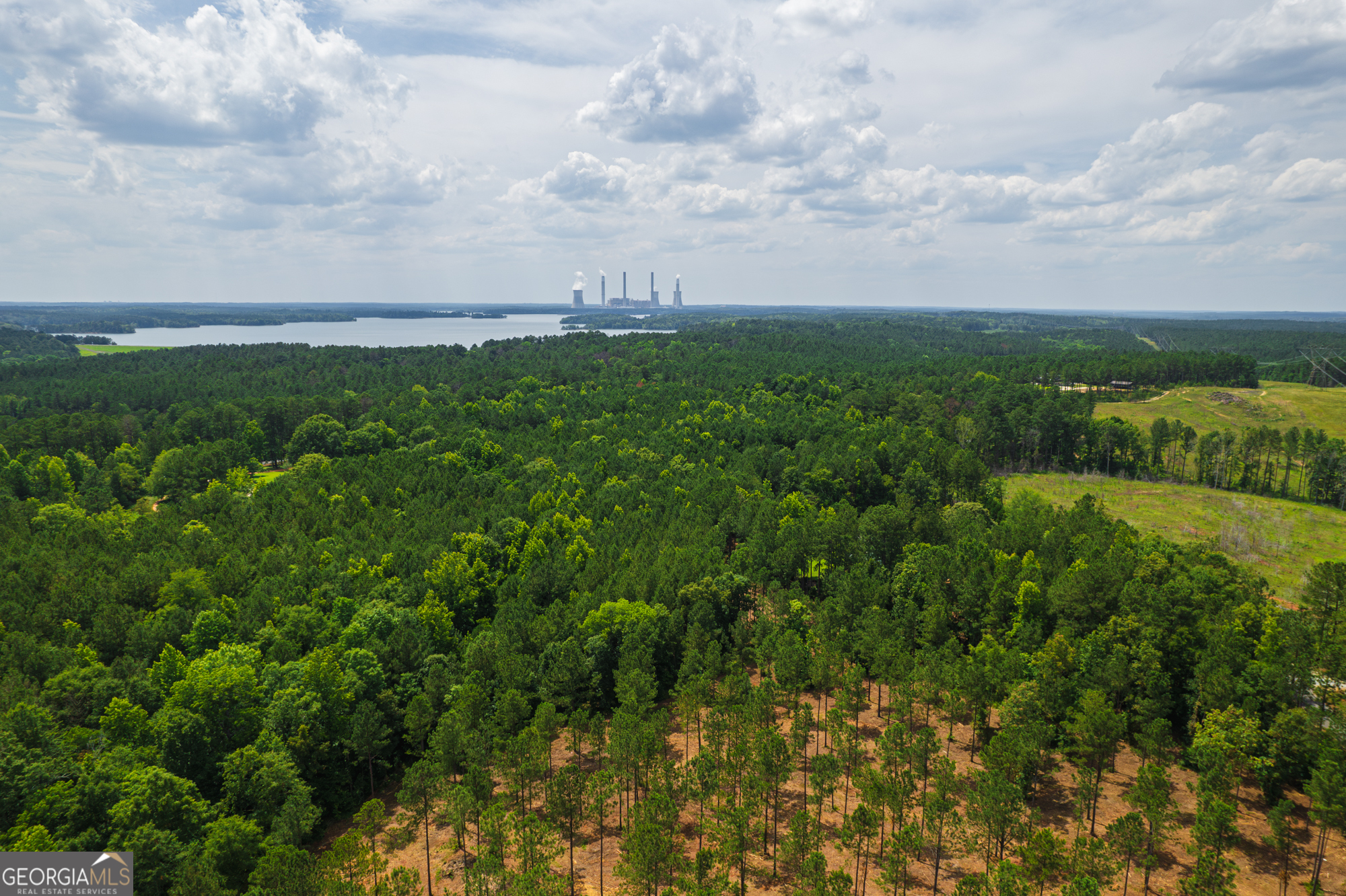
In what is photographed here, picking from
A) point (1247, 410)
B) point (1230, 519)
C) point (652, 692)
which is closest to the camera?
point (652, 692)

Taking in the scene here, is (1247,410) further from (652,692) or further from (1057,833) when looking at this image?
(652,692)

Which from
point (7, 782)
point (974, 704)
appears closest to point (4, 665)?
point (7, 782)

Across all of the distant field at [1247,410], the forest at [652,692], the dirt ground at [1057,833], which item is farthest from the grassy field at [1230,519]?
the dirt ground at [1057,833]

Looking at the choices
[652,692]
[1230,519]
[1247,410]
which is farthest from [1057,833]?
[1247,410]

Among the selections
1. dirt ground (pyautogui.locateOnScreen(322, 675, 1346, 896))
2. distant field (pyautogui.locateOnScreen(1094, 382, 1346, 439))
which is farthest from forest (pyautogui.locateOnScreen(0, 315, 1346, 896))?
distant field (pyautogui.locateOnScreen(1094, 382, 1346, 439))

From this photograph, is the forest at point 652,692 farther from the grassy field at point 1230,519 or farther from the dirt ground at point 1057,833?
the grassy field at point 1230,519

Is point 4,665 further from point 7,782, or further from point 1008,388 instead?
point 1008,388
